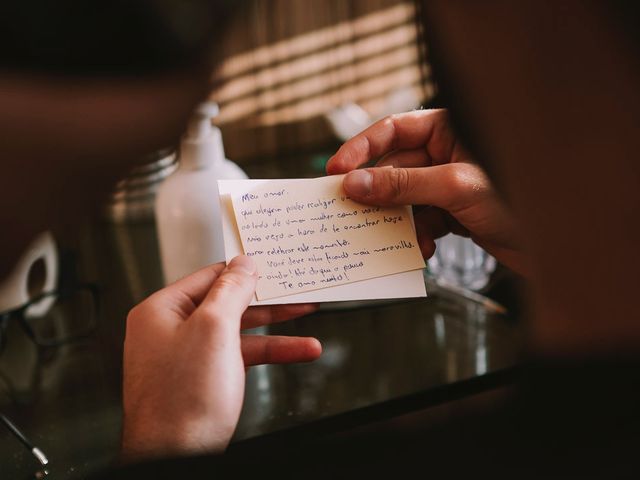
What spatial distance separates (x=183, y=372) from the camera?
2.17ft

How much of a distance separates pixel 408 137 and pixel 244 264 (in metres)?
0.40

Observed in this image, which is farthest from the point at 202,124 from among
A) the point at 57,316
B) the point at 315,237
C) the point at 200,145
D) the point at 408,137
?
the point at 57,316

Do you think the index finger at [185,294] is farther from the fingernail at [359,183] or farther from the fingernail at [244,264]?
the fingernail at [359,183]

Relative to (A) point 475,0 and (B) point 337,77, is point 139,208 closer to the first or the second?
(A) point 475,0

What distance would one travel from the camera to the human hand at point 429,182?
2.86 feet


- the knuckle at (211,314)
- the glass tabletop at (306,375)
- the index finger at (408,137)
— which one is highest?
the index finger at (408,137)

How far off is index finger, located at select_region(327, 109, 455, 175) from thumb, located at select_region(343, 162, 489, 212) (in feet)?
0.41

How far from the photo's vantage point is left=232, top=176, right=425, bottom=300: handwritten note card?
83 centimetres

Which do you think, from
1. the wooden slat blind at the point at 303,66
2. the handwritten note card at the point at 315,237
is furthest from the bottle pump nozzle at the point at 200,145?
the wooden slat blind at the point at 303,66

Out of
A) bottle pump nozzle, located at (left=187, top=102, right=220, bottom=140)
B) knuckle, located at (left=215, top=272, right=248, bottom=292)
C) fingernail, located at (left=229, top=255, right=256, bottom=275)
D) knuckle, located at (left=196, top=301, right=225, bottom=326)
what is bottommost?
knuckle, located at (left=196, top=301, right=225, bottom=326)

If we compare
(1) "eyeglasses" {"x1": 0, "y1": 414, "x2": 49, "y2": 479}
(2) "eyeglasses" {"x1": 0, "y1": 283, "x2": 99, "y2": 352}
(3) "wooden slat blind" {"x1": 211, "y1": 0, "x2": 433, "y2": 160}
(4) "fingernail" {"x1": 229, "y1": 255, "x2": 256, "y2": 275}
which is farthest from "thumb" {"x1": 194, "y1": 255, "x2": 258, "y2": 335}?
(3) "wooden slat blind" {"x1": 211, "y1": 0, "x2": 433, "y2": 160}

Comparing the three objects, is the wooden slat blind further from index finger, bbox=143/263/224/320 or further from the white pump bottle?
index finger, bbox=143/263/224/320

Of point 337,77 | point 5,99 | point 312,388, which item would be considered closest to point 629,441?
point 5,99

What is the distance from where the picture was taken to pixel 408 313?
1029mm
